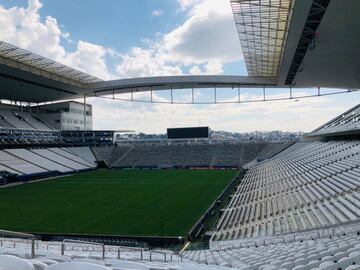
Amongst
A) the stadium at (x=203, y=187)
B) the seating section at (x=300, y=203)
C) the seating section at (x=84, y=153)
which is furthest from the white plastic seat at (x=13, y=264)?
the seating section at (x=84, y=153)

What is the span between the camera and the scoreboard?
7406cm

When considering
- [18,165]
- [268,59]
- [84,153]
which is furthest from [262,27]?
[84,153]

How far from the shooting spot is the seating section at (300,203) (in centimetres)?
1522

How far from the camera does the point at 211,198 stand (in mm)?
32719

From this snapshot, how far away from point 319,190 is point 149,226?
10.2 m

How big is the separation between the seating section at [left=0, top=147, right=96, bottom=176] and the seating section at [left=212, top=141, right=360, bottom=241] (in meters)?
32.9

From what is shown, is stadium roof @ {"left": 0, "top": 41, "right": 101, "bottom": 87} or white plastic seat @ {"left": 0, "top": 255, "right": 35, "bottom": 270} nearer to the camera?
white plastic seat @ {"left": 0, "top": 255, "right": 35, "bottom": 270}

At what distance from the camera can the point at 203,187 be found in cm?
4003

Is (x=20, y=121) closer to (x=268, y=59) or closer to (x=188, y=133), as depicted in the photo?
(x=188, y=133)

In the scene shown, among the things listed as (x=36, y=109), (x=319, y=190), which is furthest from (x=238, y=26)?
(x=36, y=109)

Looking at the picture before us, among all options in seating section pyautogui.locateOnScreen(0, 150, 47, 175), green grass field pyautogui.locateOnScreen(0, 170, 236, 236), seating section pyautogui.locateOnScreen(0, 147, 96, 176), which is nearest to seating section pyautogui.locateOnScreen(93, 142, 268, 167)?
seating section pyautogui.locateOnScreen(0, 147, 96, 176)

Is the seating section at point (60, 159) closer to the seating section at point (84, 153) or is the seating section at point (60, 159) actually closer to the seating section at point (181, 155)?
the seating section at point (84, 153)

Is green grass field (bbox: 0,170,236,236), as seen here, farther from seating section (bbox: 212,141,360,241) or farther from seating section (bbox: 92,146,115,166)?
seating section (bbox: 92,146,115,166)

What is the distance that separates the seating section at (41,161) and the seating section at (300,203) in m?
32.9
